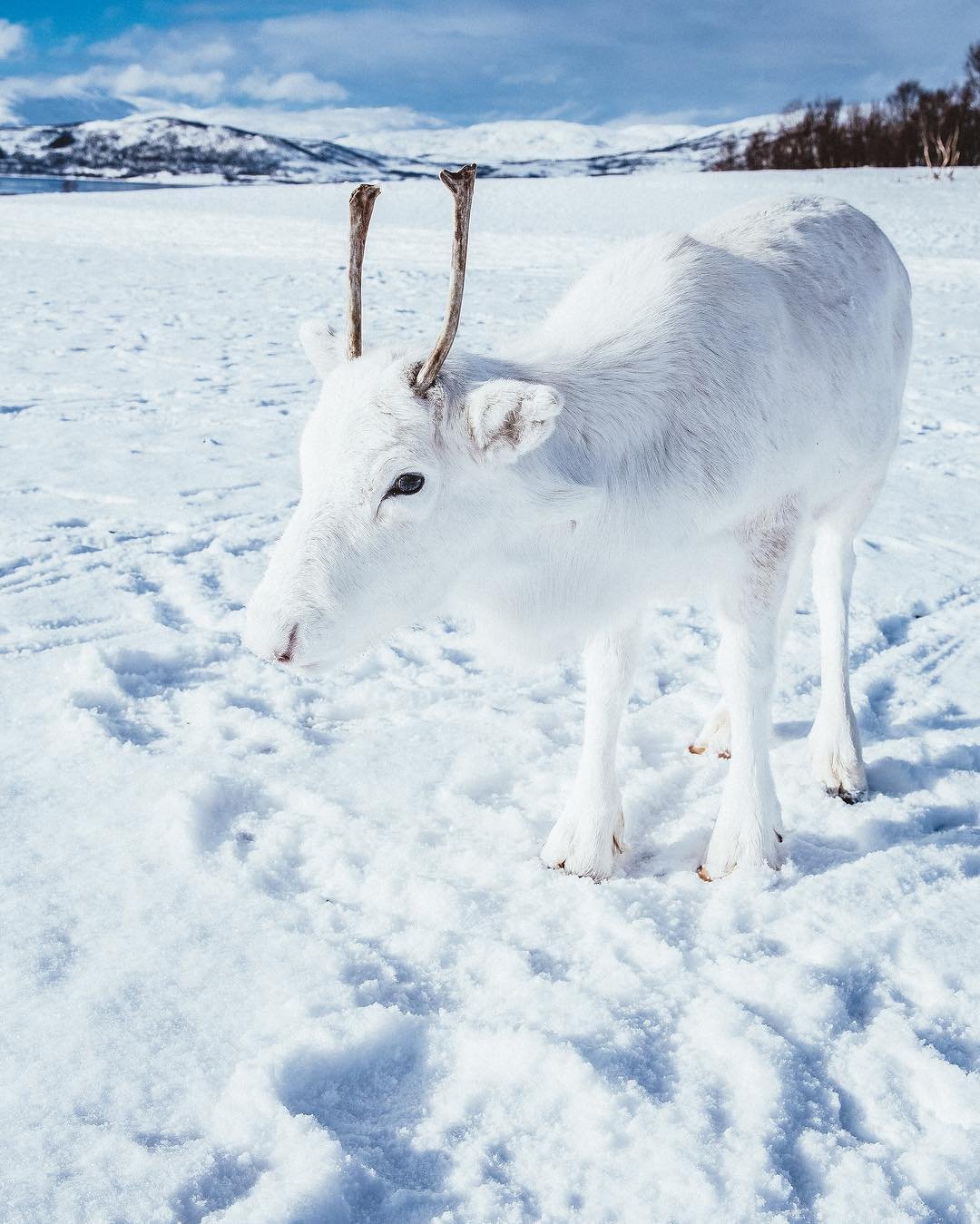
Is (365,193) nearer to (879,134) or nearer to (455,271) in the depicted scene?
(455,271)

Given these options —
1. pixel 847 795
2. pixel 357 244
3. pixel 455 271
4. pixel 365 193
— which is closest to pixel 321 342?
pixel 357 244

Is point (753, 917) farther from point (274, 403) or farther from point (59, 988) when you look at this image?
point (274, 403)

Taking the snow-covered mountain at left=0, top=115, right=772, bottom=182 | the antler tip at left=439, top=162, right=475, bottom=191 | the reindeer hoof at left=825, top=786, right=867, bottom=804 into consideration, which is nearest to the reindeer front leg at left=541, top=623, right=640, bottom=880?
the reindeer hoof at left=825, top=786, right=867, bottom=804

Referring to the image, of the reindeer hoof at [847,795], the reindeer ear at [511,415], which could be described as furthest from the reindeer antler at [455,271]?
the reindeer hoof at [847,795]

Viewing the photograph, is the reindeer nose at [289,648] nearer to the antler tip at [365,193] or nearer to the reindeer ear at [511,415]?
the reindeer ear at [511,415]

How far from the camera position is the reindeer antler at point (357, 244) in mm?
2355

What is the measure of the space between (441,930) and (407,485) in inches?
45.4

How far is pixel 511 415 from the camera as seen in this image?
7.16ft

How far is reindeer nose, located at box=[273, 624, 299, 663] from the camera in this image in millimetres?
2145

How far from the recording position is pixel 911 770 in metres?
3.41

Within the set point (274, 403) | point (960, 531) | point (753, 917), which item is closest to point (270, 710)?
point (753, 917)

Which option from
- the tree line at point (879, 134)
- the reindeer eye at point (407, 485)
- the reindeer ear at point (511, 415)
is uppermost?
the tree line at point (879, 134)

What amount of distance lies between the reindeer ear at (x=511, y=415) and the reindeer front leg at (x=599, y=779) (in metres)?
0.98

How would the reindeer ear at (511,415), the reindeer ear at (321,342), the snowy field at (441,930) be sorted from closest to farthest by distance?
1. the snowy field at (441,930)
2. the reindeer ear at (511,415)
3. the reindeer ear at (321,342)
